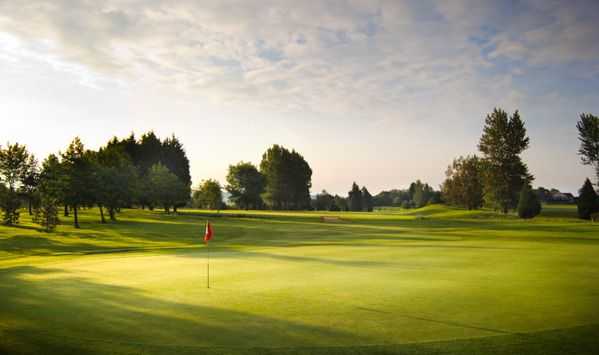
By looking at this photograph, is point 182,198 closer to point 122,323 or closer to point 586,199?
point 586,199

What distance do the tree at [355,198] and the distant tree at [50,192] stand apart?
101898 millimetres

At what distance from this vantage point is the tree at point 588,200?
58719 mm

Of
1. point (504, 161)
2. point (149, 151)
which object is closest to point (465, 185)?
point (504, 161)

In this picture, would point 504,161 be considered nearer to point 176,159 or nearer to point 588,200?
point 588,200

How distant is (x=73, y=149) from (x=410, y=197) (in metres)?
153

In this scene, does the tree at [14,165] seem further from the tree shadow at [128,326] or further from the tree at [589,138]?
the tree at [589,138]

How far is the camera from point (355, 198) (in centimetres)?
14300

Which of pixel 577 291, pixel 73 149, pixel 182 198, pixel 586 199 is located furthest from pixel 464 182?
pixel 577 291

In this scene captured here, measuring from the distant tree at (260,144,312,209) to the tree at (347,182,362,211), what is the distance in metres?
15.0

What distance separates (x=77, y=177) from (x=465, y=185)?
80386mm

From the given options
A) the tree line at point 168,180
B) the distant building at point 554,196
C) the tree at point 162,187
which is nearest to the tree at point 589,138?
the tree line at point 168,180

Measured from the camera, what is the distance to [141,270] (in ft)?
56.0

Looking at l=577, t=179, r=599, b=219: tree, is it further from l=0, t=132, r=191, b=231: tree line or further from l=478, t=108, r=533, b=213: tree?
l=0, t=132, r=191, b=231: tree line

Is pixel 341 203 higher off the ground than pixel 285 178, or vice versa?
pixel 285 178
